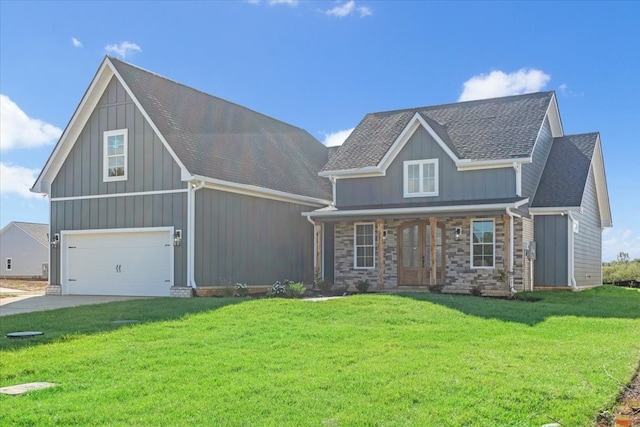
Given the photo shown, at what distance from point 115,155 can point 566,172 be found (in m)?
15.1

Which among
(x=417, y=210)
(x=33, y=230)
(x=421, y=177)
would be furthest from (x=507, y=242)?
(x=33, y=230)

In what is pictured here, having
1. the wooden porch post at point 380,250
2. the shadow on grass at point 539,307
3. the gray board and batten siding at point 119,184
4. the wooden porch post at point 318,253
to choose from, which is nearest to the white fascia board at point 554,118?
the wooden porch post at point 380,250

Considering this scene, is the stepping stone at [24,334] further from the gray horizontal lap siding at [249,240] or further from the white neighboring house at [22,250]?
the white neighboring house at [22,250]

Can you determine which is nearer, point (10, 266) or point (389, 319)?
point (389, 319)

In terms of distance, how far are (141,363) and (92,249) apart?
1294 cm

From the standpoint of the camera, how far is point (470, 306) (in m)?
13.6

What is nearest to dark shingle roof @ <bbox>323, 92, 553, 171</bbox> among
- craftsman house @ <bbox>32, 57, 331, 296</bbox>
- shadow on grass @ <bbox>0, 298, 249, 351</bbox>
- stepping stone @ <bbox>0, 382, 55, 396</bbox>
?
craftsman house @ <bbox>32, 57, 331, 296</bbox>

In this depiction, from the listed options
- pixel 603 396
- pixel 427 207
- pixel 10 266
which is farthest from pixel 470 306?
pixel 10 266

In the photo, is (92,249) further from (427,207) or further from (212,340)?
(212,340)

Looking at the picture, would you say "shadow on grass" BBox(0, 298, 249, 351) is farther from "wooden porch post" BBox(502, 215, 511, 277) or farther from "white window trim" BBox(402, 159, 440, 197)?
"white window trim" BBox(402, 159, 440, 197)

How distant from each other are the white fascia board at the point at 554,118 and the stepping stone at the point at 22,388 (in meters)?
19.1

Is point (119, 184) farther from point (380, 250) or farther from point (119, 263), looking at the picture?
point (380, 250)

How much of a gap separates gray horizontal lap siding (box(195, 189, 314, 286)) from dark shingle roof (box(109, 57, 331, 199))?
731mm

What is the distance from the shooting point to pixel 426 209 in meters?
19.1
